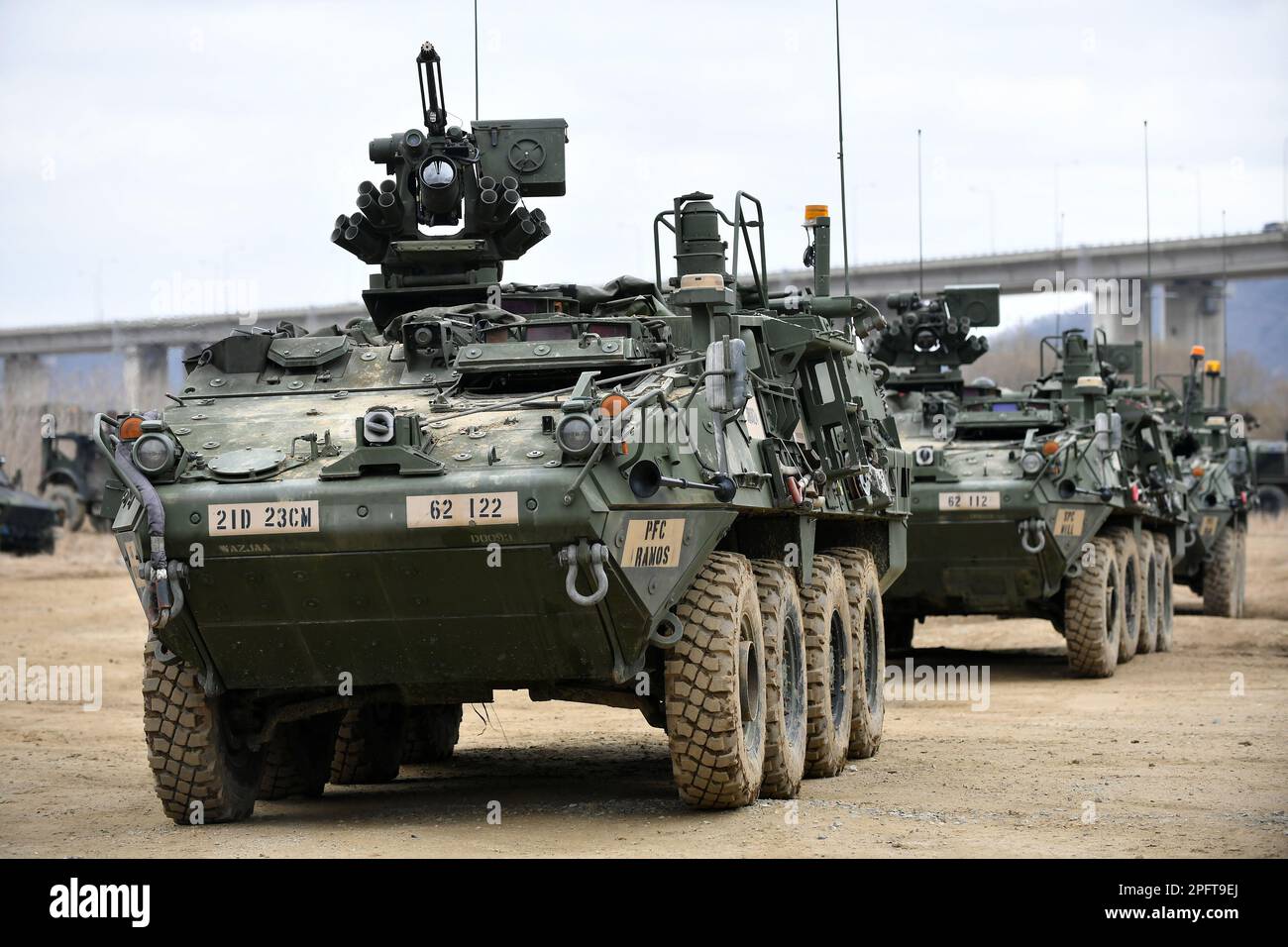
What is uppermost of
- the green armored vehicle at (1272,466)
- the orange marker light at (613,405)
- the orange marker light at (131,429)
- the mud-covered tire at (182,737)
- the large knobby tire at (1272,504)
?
the orange marker light at (613,405)

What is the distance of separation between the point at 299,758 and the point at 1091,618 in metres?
9.21

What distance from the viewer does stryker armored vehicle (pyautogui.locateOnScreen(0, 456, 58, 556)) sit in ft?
112

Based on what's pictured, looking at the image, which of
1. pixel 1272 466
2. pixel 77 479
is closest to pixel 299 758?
pixel 77 479

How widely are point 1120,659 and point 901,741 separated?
6.94m

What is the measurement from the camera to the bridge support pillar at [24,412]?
163 ft

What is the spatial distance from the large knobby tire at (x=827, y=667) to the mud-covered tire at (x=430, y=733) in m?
2.39

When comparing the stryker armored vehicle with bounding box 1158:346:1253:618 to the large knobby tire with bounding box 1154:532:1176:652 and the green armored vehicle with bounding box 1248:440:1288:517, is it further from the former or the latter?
the green armored vehicle with bounding box 1248:440:1288:517

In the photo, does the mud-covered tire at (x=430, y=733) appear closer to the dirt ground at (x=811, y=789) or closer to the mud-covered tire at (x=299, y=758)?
the dirt ground at (x=811, y=789)

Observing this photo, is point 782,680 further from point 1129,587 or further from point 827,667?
point 1129,587

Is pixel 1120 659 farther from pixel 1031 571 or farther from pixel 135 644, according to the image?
pixel 135 644

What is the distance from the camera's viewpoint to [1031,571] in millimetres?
18078

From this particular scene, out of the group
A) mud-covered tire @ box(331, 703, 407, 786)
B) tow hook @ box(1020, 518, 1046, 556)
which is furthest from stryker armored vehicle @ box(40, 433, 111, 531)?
mud-covered tire @ box(331, 703, 407, 786)

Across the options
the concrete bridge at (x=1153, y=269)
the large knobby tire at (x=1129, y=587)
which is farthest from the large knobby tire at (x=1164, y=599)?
the concrete bridge at (x=1153, y=269)

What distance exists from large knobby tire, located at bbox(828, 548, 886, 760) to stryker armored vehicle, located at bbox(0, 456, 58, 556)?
76.0ft
